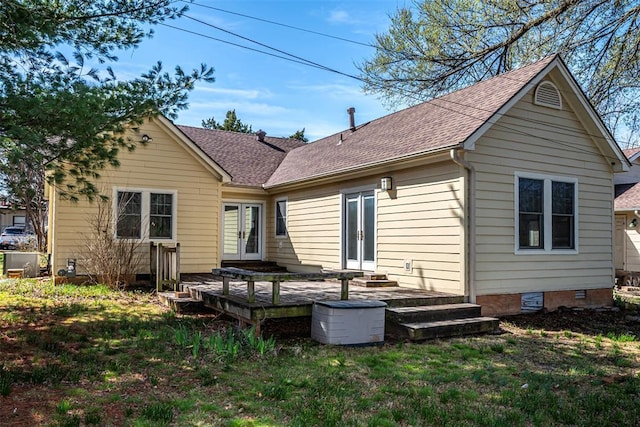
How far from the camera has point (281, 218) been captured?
14.9 m

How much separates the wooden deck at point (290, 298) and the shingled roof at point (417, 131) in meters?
2.62

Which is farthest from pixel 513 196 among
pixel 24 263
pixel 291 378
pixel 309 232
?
pixel 24 263

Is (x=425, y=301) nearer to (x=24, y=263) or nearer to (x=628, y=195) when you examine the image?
(x=24, y=263)

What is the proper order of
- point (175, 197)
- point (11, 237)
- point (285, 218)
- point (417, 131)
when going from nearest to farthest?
point (417, 131) < point (175, 197) < point (285, 218) < point (11, 237)

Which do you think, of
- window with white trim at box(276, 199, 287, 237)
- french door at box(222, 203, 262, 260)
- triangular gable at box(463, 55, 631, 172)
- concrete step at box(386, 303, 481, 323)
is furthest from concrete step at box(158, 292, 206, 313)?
window with white trim at box(276, 199, 287, 237)

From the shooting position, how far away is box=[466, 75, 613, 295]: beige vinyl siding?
9.12m

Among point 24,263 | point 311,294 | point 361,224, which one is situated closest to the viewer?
point 311,294

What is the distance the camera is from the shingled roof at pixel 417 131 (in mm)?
9391

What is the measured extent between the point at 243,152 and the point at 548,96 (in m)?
10.0

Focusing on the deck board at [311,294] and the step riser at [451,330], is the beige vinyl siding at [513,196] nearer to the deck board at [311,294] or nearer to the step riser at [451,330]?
the step riser at [451,330]

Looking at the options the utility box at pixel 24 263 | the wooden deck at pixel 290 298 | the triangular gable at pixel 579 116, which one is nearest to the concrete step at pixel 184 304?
the wooden deck at pixel 290 298

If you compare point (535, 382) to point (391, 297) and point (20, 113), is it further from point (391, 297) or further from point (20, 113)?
point (20, 113)

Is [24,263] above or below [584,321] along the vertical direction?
above

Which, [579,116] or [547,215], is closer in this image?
[547,215]
